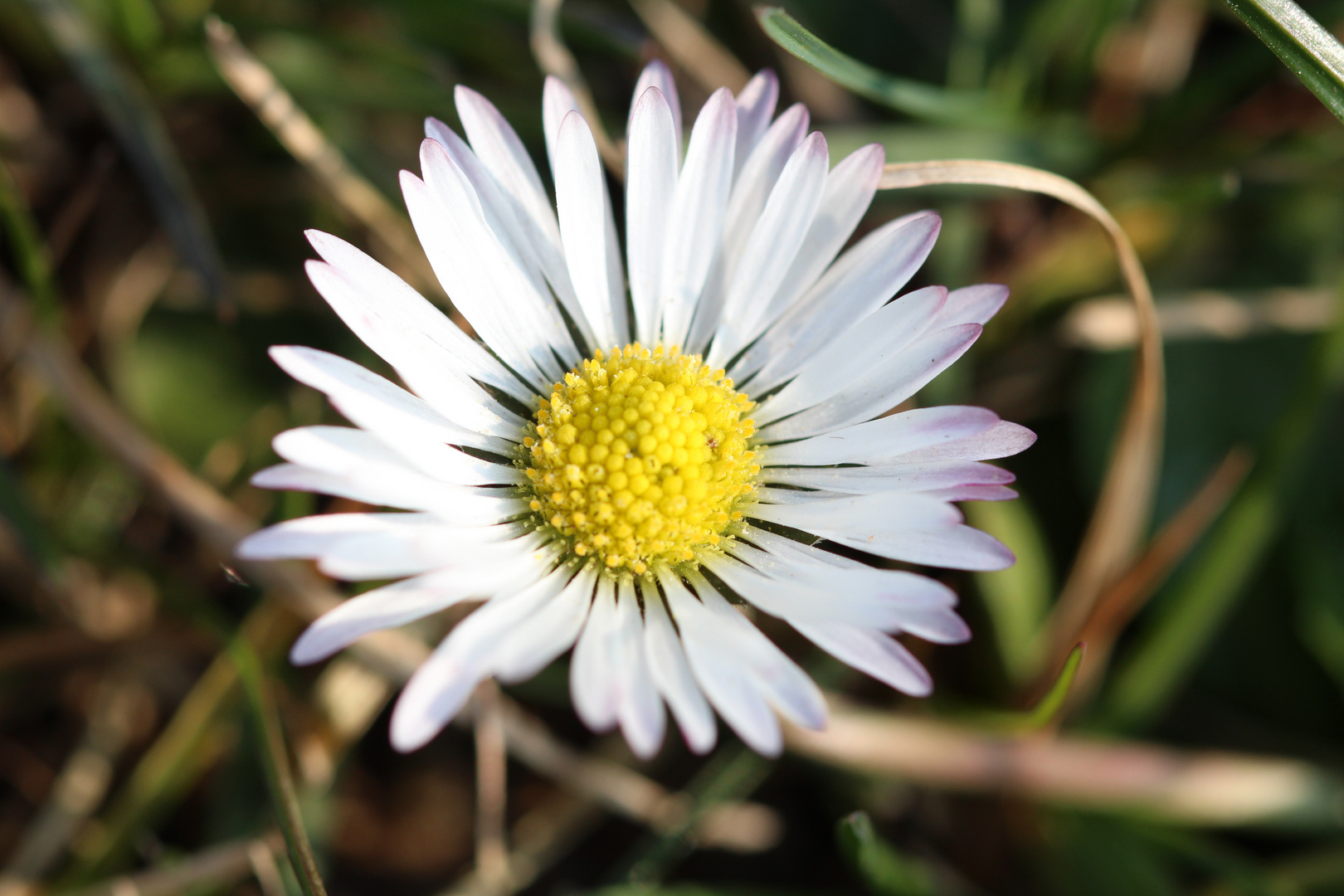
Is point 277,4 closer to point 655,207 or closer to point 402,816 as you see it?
point 655,207

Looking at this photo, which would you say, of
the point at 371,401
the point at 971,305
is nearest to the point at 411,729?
the point at 371,401

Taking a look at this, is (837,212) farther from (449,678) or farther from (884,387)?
(449,678)

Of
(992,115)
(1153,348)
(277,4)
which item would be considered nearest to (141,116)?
(277,4)

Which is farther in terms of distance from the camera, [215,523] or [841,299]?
[215,523]

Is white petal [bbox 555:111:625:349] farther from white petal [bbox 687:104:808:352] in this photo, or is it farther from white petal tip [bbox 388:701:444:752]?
white petal tip [bbox 388:701:444:752]

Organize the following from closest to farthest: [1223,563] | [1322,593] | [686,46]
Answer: [1223,563] → [1322,593] → [686,46]

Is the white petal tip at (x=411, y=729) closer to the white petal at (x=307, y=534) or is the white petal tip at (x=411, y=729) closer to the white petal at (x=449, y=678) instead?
the white petal at (x=449, y=678)

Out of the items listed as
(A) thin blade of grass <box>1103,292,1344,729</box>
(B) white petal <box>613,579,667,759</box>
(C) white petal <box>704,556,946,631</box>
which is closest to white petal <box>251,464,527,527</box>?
(B) white petal <box>613,579,667,759</box>
